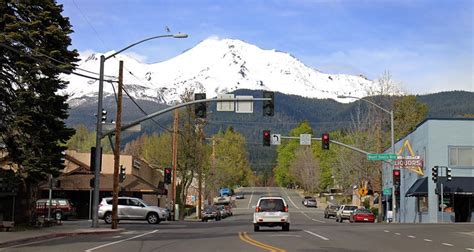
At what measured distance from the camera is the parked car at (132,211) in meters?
44.6

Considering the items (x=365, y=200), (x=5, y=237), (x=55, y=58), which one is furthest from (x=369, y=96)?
(x=5, y=237)

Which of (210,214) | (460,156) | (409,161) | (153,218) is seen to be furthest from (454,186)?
(210,214)

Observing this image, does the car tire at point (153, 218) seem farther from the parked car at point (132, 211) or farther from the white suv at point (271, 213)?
the white suv at point (271, 213)

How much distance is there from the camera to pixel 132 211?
147 ft

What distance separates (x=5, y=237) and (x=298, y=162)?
115 meters

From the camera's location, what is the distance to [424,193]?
174 ft

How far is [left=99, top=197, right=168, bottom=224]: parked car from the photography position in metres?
44.6

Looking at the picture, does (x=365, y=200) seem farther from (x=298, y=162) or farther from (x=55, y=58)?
(x=55, y=58)

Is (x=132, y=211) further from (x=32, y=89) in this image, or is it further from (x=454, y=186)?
(x=454, y=186)

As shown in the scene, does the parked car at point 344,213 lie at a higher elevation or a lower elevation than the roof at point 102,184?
lower

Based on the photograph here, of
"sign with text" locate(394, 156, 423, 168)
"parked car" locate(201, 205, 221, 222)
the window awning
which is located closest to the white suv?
"sign with text" locate(394, 156, 423, 168)

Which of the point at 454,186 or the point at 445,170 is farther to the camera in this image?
the point at 445,170

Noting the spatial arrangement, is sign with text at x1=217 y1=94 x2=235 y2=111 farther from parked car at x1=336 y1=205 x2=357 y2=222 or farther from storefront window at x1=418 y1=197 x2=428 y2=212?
parked car at x1=336 y1=205 x2=357 y2=222

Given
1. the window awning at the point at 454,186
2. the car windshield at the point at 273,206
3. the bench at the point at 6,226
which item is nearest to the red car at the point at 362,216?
the window awning at the point at 454,186
